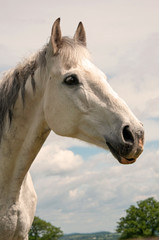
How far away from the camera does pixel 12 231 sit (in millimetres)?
4891

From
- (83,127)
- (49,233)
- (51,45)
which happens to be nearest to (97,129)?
(83,127)

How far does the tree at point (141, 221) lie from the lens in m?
69.2

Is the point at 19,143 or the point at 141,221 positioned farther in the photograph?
the point at 141,221

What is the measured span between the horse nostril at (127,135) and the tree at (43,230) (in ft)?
271

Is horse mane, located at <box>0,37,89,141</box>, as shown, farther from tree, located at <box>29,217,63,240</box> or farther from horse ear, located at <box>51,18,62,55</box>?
tree, located at <box>29,217,63,240</box>

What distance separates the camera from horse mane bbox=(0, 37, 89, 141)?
4.72 m

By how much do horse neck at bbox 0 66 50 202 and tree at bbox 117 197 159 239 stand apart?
68.6 meters

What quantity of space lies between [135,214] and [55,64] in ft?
242

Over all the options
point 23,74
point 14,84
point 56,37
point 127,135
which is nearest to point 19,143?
point 14,84

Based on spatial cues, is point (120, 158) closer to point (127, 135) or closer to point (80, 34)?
point (127, 135)

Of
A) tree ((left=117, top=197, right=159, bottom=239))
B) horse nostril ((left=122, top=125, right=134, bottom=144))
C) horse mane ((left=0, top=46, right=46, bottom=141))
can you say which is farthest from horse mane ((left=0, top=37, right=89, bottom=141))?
tree ((left=117, top=197, right=159, bottom=239))

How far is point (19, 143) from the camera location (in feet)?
16.0

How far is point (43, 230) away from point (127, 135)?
85.3 meters

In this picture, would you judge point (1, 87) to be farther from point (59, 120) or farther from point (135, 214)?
point (135, 214)
